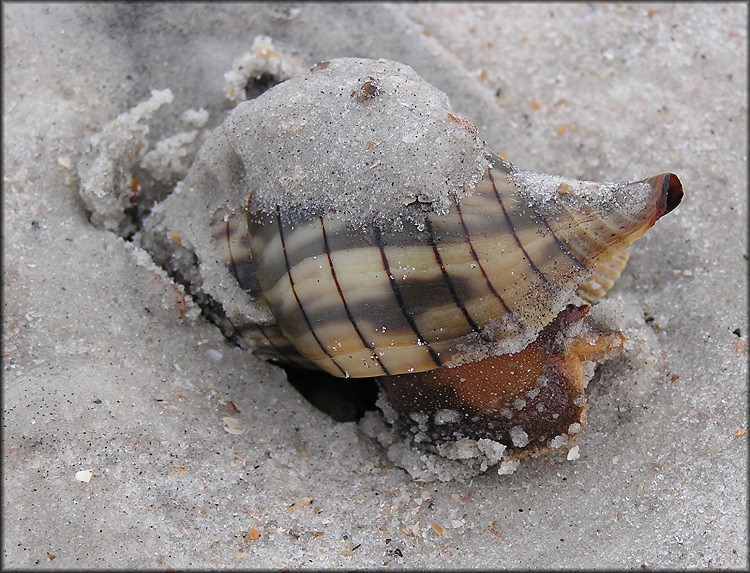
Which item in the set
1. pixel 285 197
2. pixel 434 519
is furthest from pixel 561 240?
pixel 434 519

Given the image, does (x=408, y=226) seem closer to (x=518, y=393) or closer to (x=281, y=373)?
(x=518, y=393)

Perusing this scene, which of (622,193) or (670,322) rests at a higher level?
(622,193)

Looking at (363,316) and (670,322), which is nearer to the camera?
(363,316)

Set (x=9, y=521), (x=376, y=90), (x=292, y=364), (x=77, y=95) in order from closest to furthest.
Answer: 1. (x=9, y=521)
2. (x=376, y=90)
3. (x=292, y=364)
4. (x=77, y=95)

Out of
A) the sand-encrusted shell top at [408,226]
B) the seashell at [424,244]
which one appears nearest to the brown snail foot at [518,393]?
the seashell at [424,244]

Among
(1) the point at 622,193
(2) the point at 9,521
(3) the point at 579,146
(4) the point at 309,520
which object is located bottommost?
(2) the point at 9,521

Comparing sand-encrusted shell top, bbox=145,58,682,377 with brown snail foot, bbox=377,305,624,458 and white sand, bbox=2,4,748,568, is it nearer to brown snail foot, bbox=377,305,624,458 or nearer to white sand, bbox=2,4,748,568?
brown snail foot, bbox=377,305,624,458

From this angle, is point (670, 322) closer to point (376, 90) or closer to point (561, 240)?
point (561, 240)

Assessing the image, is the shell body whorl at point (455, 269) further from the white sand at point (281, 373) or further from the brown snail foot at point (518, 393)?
the white sand at point (281, 373)
